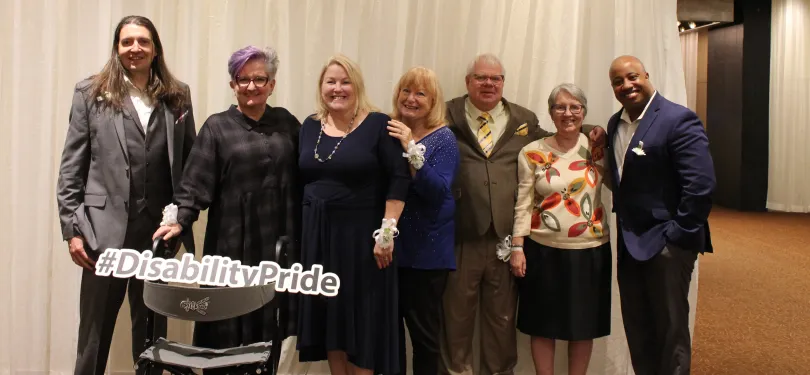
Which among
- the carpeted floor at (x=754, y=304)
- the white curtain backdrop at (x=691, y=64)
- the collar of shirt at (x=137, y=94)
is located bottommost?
the carpeted floor at (x=754, y=304)

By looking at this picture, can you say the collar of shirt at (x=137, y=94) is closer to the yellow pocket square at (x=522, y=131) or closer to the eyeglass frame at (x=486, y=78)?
the eyeglass frame at (x=486, y=78)

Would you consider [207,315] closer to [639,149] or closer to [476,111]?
[476,111]

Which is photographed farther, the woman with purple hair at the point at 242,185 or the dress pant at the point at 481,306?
the dress pant at the point at 481,306

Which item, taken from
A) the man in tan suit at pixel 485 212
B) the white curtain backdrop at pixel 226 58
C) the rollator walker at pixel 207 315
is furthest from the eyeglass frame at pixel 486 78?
the rollator walker at pixel 207 315

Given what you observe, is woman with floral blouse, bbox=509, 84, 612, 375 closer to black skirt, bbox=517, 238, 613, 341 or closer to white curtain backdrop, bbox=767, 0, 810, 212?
black skirt, bbox=517, 238, 613, 341

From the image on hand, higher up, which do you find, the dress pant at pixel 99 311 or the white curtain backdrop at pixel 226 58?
the white curtain backdrop at pixel 226 58

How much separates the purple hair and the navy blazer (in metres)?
1.40

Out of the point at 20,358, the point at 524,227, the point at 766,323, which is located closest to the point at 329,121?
the point at 524,227

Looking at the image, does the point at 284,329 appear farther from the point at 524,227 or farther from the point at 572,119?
the point at 572,119

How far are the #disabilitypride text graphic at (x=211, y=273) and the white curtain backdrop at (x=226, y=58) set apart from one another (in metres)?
1.10

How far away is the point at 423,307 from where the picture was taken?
98.2 inches

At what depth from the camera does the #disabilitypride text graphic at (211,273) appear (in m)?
1.88

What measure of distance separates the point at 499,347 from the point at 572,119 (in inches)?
41.7

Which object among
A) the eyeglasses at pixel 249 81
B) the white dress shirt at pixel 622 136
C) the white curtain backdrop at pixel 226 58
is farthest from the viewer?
the white curtain backdrop at pixel 226 58
